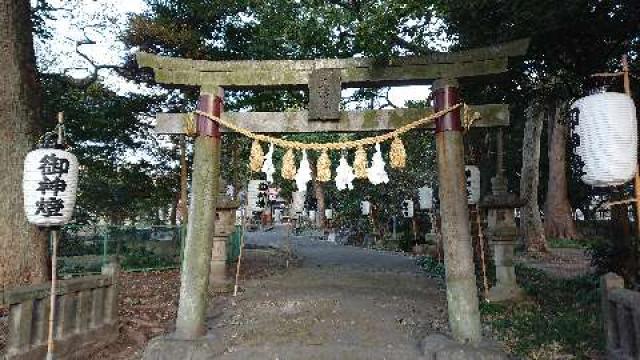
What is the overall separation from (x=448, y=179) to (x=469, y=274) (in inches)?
50.6

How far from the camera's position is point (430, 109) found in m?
6.72

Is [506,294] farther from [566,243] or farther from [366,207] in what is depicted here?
[366,207]

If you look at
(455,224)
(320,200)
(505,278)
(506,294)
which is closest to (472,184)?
(505,278)

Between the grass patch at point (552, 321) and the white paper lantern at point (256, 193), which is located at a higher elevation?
the white paper lantern at point (256, 193)

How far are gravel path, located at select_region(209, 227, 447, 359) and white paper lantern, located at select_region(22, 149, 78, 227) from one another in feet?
8.71

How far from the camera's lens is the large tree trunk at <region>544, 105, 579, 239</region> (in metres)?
25.9

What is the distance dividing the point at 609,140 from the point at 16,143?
787 cm

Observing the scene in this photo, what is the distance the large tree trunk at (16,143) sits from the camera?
690cm

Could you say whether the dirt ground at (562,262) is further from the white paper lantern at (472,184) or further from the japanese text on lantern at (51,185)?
the japanese text on lantern at (51,185)

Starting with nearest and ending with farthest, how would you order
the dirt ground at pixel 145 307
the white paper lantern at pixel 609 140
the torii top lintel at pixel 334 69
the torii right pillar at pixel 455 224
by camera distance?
the white paper lantern at pixel 609 140
the torii right pillar at pixel 455 224
the torii top lintel at pixel 334 69
the dirt ground at pixel 145 307

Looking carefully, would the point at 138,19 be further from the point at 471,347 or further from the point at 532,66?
the point at 471,347

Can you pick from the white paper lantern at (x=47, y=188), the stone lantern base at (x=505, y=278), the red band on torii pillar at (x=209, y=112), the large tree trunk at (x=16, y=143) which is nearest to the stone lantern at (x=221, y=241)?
the large tree trunk at (x=16, y=143)

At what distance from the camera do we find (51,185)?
19.4ft

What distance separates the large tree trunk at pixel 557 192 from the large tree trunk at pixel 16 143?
25040 millimetres
